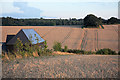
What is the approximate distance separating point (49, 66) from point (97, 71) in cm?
190

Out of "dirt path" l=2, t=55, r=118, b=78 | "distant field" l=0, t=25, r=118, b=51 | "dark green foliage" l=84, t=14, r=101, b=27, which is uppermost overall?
"dark green foliage" l=84, t=14, r=101, b=27

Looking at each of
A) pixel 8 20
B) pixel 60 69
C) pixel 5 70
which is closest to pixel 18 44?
pixel 5 70

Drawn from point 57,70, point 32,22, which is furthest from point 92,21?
point 57,70

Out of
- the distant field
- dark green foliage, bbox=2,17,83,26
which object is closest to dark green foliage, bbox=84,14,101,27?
the distant field

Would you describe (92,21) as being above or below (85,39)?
→ above

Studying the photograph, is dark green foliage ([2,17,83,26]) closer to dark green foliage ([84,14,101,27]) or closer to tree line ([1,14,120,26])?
tree line ([1,14,120,26])

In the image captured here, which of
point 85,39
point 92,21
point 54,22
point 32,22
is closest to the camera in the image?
point 85,39

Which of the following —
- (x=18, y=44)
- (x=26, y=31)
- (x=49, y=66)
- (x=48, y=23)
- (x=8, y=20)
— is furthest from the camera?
(x=48, y=23)

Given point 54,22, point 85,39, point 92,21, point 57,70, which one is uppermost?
point 54,22

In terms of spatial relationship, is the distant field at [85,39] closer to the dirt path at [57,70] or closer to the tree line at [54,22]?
the tree line at [54,22]

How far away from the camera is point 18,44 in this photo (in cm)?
753

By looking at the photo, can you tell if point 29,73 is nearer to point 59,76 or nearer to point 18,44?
point 59,76

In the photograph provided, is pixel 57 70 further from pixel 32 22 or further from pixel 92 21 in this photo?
pixel 32 22

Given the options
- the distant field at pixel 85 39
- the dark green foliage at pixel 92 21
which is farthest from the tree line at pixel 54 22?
the distant field at pixel 85 39
